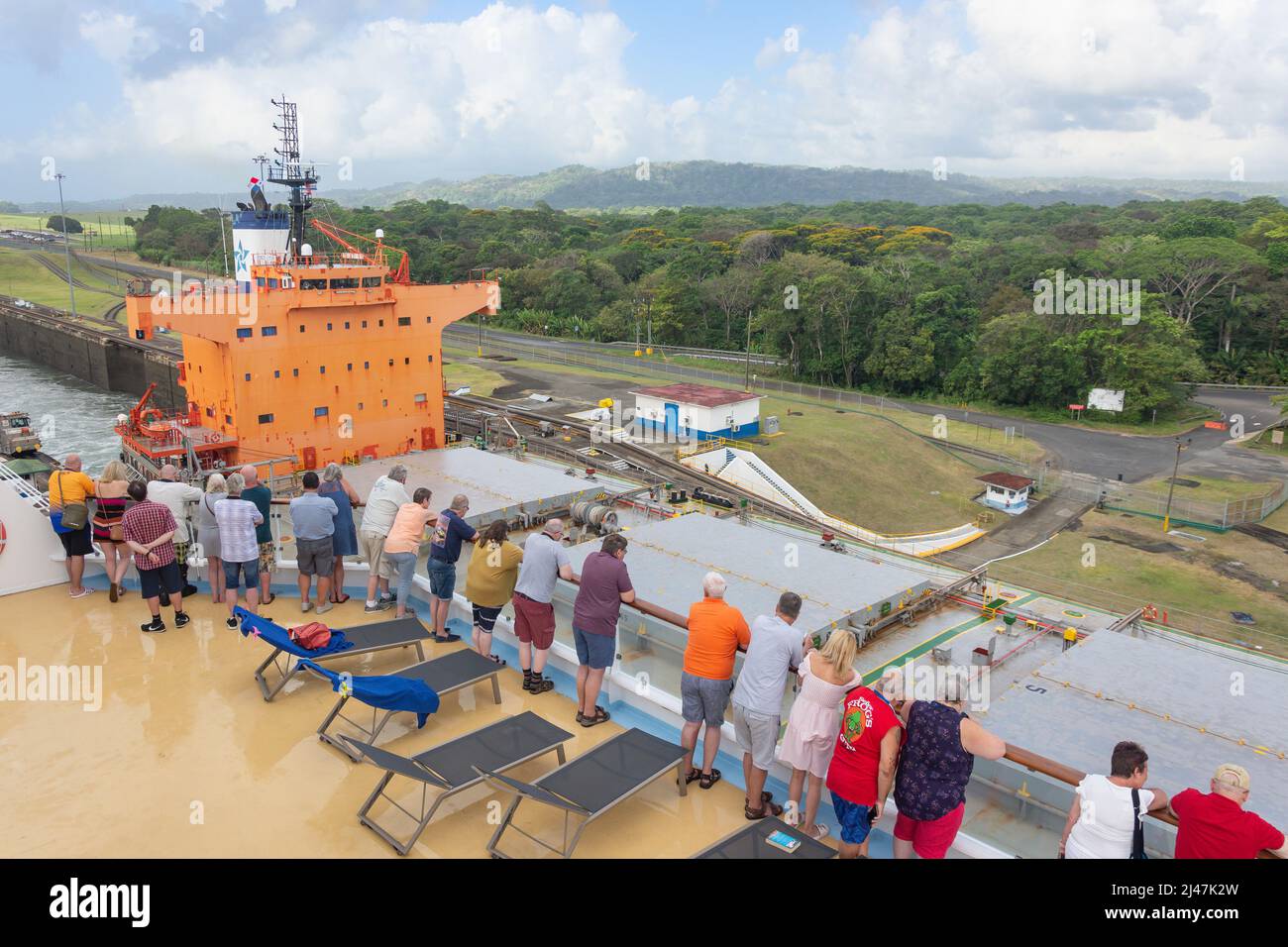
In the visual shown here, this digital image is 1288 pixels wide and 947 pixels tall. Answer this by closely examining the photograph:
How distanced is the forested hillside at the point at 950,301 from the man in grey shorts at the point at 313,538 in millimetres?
39280

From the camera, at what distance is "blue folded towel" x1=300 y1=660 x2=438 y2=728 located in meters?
5.75

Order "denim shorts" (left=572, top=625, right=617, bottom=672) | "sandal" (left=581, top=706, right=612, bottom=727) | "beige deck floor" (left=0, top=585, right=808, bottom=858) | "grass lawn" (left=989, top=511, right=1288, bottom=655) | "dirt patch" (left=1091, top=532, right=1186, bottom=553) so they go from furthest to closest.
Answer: "dirt patch" (left=1091, top=532, right=1186, bottom=553)
"grass lawn" (left=989, top=511, right=1288, bottom=655)
"sandal" (left=581, top=706, right=612, bottom=727)
"denim shorts" (left=572, top=625, right=617, bottom=672)
"beige deck floor" (left=0, top=585, right=808, bottom=858)

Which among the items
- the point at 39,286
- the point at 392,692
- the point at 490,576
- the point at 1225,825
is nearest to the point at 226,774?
the point at 392,692

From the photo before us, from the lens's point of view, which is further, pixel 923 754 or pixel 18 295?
pixel 18 295

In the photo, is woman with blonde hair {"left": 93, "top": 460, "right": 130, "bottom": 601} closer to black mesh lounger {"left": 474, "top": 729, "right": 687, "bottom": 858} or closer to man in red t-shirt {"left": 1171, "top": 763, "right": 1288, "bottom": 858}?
black mesh lounger {"left": 474, "top": 729, "right": 687, "bottom": 858}

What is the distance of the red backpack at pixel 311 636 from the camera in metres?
6.69

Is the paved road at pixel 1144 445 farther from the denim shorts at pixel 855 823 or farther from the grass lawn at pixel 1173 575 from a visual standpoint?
the denim shorts at pixel 855 823

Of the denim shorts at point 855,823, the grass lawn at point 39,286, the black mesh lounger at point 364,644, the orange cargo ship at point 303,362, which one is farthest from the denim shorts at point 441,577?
the grass lawn at point 39,286

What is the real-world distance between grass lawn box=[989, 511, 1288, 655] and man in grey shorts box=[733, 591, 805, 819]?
25.9 meters

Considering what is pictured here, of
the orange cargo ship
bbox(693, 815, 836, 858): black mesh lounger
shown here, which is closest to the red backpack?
bbox(693, 815, 836, 858): black mesh lounger
